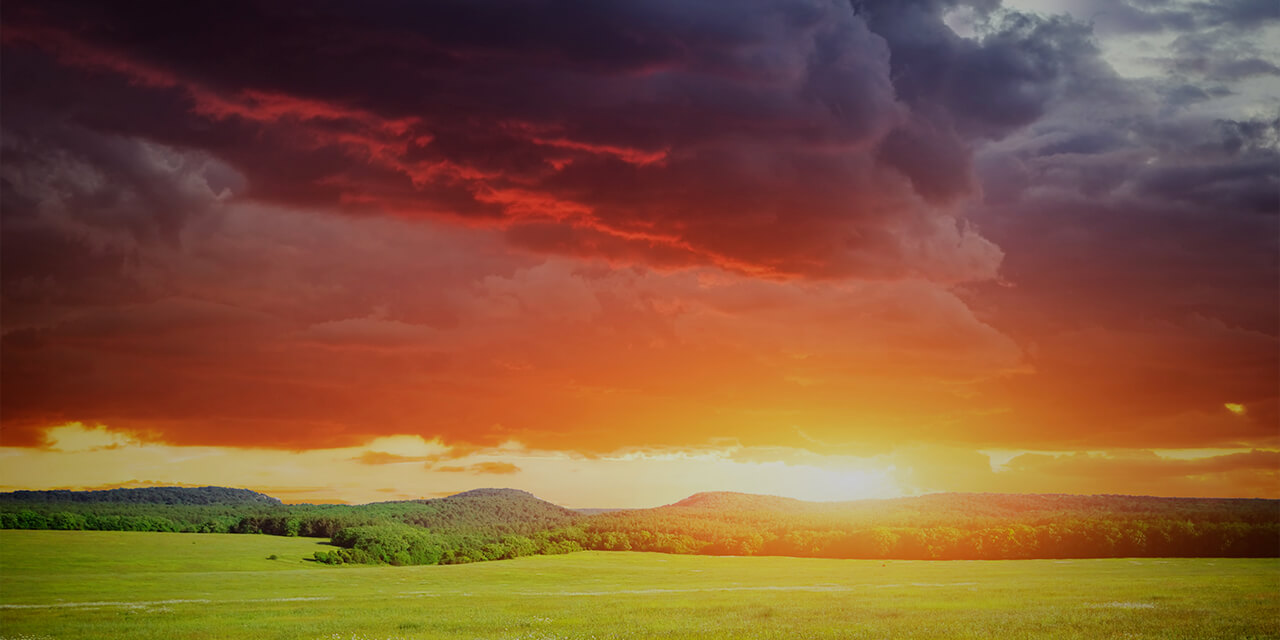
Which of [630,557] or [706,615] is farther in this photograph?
[630,557]

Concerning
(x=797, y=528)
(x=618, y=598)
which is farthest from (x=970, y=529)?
(x=618, y=598)

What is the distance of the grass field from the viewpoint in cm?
4559

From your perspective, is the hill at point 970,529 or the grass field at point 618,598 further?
the hill at point 970,529

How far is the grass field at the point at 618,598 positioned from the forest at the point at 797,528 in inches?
438

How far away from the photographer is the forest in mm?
125250

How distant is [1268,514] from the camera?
127 metres

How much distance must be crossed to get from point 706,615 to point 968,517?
11889 cm

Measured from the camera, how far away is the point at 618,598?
66750 millimetres

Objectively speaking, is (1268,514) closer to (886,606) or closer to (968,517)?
(968,517)

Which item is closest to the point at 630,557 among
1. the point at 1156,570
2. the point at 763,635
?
the point at 1156,570

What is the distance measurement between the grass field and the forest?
1114cm

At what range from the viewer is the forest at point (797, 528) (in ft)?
411

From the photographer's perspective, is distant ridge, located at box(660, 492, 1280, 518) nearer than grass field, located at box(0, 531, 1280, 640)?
No

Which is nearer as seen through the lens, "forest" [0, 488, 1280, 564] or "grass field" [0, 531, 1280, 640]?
"grass field" [0, 531, 1280, 640]
